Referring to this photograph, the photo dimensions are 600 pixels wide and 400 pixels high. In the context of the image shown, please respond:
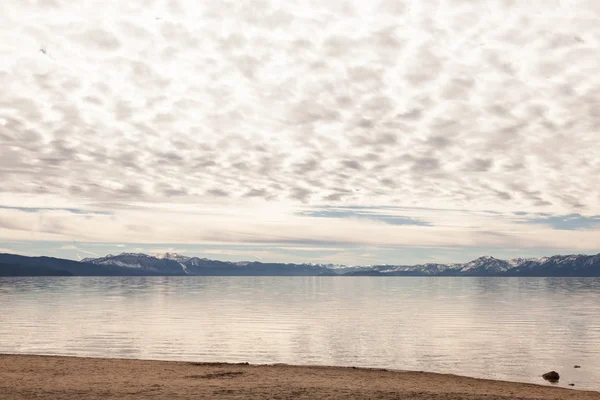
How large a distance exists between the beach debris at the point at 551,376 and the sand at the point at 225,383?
5205 mm

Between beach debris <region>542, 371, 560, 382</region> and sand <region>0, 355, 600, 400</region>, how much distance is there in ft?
17.1

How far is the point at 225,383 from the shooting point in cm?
3014

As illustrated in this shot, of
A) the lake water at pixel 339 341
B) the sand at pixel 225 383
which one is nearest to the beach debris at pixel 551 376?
the lake water at pixel 339 341

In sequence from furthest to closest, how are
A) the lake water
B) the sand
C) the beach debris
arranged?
the lake water
the beach debris
the sand

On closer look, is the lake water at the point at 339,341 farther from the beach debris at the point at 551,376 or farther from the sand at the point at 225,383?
the sand at the point at 225,383

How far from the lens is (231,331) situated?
2623 inches

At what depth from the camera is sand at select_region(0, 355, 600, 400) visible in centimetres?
2633

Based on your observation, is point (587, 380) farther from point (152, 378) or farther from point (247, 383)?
point (152, 378)

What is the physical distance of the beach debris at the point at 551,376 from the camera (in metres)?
38.5

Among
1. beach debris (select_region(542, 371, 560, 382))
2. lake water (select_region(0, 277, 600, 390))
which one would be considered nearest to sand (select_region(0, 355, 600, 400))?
beach debris (select_region(542, 371, 560, 382))

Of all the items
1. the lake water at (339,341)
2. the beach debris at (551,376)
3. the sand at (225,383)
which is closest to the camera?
the sand at (225,383)

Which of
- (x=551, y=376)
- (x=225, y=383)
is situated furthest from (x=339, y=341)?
(x=225, y=383)

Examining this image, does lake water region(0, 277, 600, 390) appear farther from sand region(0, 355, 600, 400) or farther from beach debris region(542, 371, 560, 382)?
sand region(0, 355, 600, 400)

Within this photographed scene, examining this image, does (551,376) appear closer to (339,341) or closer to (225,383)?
(225,383)
